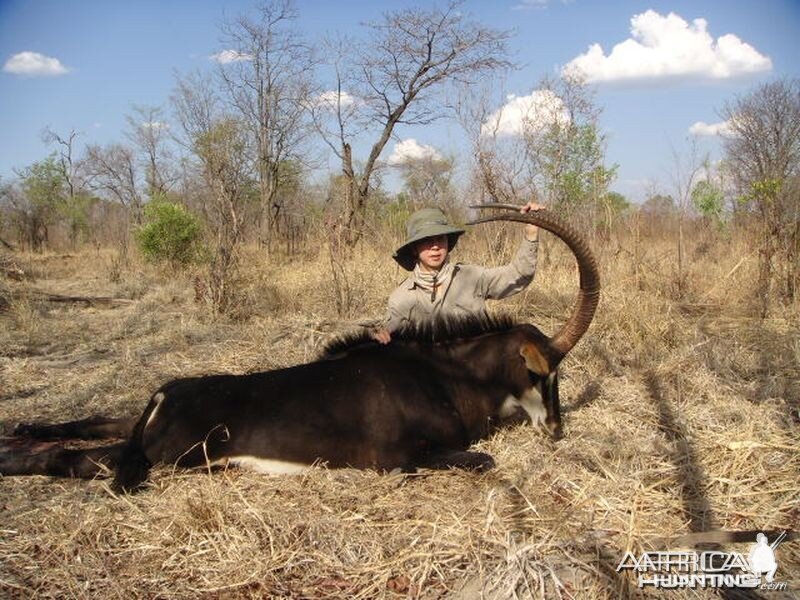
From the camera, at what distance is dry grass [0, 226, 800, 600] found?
246 centimetres

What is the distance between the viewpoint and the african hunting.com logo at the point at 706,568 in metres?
2.36

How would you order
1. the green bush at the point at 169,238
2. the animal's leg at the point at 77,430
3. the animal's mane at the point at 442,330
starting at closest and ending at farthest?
the animal's mane at the point at 442,330 → the animal's leg at the point at 77,430 → the green bush at the point at 169,238

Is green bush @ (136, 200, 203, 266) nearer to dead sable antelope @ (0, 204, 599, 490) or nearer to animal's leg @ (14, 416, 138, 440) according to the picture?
animal's leg @ (14, 416, 138, 440)

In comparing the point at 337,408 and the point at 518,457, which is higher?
the point at 337,408

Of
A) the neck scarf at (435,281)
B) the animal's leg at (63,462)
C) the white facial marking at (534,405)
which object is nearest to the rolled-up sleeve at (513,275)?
the neck scarf at (435,281)

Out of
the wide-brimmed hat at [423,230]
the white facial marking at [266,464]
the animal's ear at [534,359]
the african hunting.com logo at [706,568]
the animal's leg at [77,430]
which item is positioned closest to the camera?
the african hunting.com logo at [706,568]

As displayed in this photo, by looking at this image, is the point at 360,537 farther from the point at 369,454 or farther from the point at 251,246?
the point at 251,246

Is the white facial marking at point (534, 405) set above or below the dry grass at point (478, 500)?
above

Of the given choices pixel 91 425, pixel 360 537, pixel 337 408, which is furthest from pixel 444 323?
pixel 91 425

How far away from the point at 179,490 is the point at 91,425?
1.24 m

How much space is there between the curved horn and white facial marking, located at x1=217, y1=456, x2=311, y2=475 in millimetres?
1691

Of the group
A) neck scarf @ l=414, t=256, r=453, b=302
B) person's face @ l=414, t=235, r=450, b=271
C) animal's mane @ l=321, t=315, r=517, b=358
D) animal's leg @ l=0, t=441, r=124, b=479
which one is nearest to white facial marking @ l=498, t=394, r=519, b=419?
animal's mane @ l=321, t=315, r=517, b=358

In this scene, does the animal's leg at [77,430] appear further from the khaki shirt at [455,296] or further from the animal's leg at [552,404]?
the animal's leg at [552,404]

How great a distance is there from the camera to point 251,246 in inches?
420
